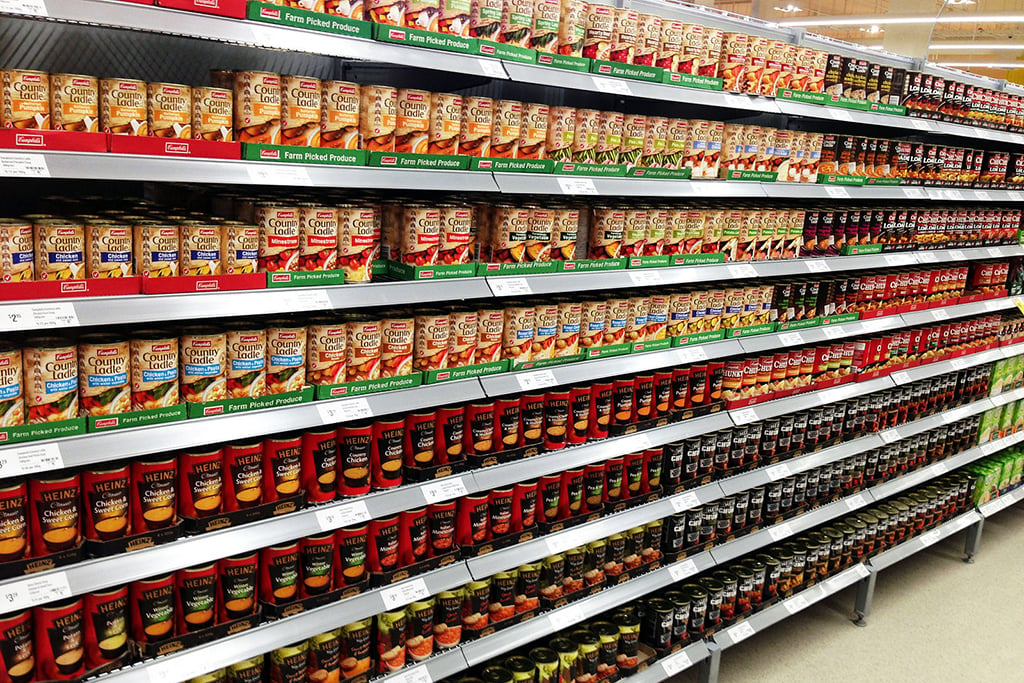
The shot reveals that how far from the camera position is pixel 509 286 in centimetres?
221

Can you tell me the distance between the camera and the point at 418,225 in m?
2.05

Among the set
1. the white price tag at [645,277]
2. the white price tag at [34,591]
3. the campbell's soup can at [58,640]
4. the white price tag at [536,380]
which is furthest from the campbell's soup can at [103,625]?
the white price tag at [645,277]

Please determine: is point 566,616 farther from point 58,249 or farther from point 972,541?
point 972,541

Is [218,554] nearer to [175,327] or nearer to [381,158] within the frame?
[175,327]

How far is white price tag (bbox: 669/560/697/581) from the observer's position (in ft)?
9.55

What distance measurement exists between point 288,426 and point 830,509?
2.63 metres

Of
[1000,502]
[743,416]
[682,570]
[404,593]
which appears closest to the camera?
[404,593]

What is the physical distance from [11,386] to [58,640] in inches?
21.4

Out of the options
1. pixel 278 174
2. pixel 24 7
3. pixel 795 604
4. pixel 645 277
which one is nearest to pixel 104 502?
pixel 278 174

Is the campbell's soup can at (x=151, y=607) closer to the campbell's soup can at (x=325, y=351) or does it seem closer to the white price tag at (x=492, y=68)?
the campbell's soup can at (x=325, y=351)

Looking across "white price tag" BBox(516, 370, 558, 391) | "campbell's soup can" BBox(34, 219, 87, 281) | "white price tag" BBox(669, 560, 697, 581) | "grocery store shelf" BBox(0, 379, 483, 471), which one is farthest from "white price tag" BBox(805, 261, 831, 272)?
"campbell's soup can" BBox(34, 219, 87, 281)

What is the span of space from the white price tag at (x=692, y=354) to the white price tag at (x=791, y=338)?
0.46 metres

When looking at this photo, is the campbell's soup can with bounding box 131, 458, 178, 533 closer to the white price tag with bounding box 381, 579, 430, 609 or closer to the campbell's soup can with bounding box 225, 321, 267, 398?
the campbell's soup can with bounding box 225, 321, 267, 398

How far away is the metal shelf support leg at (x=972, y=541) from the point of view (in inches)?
175
